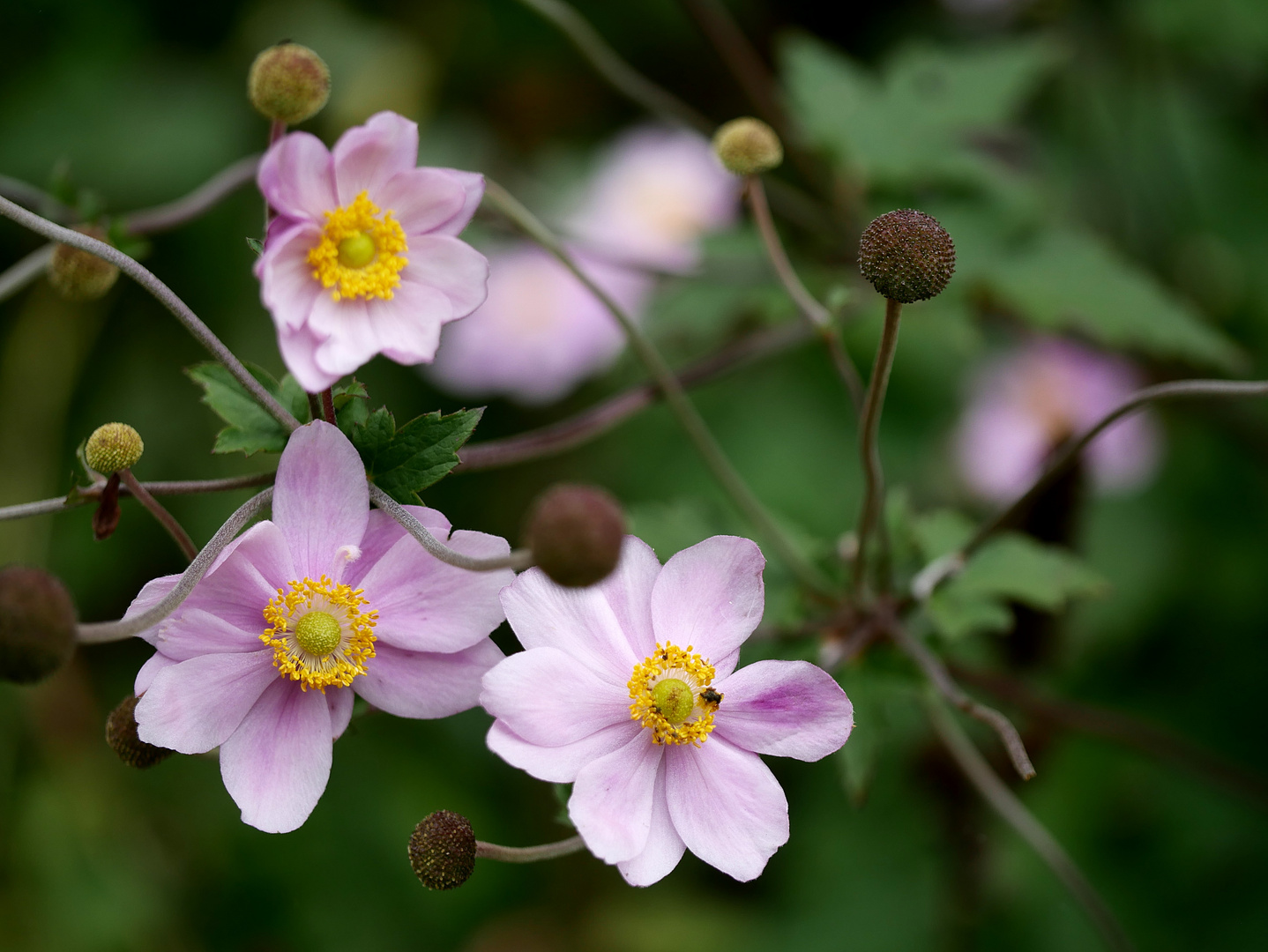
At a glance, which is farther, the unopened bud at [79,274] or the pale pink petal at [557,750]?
the unopened bud at [79,274]

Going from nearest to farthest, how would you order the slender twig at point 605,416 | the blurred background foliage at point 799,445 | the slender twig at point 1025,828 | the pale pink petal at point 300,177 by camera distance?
the pale pink petal at point 300,177, the slender twig at point 605,416, the slender twig at point 1025,828, the blurred background foliage at point 799,445

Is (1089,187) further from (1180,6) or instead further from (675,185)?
(675,185)

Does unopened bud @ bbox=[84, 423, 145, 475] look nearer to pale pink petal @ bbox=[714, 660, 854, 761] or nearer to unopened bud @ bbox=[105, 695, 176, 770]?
unopened bud @ bbox=[105, 695, 176, 770]

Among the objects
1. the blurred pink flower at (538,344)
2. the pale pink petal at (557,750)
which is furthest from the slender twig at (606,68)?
the pale pink petal at (557,750)

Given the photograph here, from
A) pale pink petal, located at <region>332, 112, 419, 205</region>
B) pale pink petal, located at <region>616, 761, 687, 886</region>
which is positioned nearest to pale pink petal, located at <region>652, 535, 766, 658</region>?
pale pink petal, located at <region>616, 761, 687, 886</region>

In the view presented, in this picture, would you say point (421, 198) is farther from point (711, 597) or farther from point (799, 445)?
point (799, 445)

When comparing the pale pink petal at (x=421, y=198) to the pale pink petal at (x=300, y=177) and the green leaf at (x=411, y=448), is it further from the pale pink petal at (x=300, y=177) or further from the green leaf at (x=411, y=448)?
the green leaf at (x=411, y=448)

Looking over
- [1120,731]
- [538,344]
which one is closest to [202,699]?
[1120,731]
